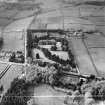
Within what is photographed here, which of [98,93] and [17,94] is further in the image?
[98,93]

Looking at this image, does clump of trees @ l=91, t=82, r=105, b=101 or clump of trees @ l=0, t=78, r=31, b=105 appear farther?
clump of trees @ l=91, t=82, r=105, b=101

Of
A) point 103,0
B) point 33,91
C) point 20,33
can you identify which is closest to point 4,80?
point 33,91

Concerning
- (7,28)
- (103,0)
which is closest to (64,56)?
(7,28)

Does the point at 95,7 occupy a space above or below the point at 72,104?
above

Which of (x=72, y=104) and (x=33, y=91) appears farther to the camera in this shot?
(x=33, y=91)

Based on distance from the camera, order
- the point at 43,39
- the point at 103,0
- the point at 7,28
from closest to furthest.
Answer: the point at 43,39 → the point at 7,28 → the point at 103,0

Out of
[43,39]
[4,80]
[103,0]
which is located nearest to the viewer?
[4,80]

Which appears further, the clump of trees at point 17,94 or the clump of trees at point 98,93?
the clump of trees at point 98,93

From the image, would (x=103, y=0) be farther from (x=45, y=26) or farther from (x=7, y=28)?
(x=7, y=28)

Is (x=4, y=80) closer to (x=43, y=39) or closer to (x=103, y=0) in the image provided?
(x=43, y=39)
